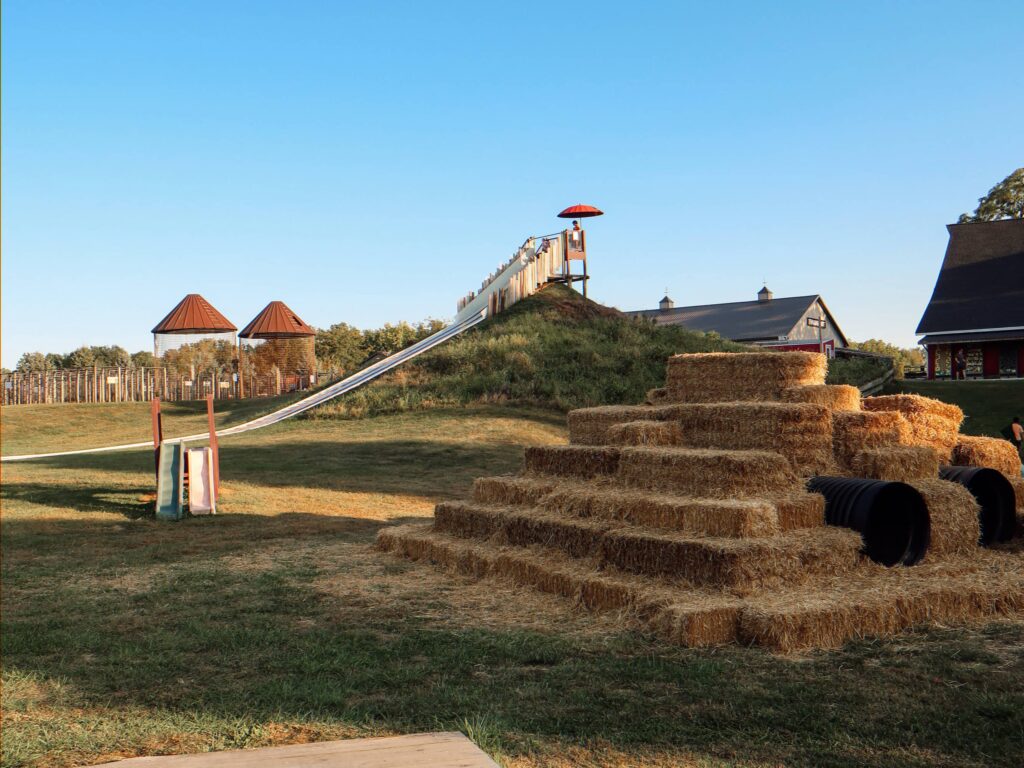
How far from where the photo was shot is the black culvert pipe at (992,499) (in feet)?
33.3

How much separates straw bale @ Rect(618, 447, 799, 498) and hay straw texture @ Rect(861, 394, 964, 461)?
2.57 metres

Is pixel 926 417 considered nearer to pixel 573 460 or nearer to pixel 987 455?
pixel 987 455

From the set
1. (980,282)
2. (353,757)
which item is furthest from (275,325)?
(353,757)

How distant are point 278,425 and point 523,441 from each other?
8917 mm

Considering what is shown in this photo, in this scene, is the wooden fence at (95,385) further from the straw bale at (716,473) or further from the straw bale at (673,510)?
the straw bale at (716,473)

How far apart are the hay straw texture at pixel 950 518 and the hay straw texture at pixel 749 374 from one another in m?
2.05

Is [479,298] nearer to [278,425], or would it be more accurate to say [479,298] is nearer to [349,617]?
[278,425]

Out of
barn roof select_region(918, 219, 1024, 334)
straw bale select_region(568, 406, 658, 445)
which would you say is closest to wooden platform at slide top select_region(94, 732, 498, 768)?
straw bale select_region(568, 406, 658, 445)

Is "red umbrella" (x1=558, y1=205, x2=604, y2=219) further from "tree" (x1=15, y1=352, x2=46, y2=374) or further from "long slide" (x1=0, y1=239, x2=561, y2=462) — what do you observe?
"tree" (x1=15, y1=352, x2=46, y2=374)

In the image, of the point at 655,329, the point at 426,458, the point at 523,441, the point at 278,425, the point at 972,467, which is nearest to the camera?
the point at 972,467

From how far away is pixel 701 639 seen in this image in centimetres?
680

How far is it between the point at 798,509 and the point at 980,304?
39.9m

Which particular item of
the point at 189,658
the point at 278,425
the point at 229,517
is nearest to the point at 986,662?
the point at 189,658

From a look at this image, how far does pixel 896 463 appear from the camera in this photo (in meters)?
9.72
